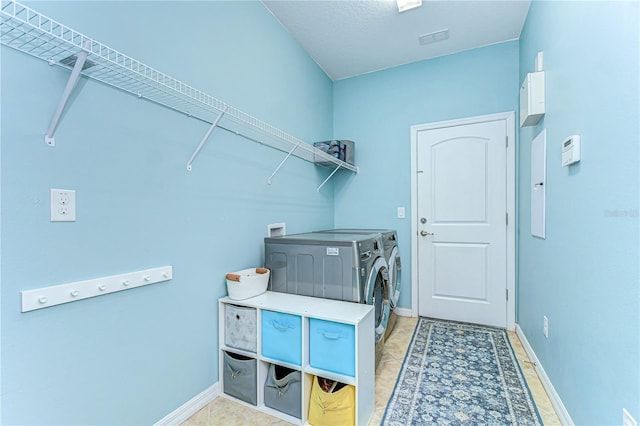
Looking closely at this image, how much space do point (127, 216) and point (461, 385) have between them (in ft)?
6.89

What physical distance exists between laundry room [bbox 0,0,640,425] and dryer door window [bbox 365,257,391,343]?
2cm

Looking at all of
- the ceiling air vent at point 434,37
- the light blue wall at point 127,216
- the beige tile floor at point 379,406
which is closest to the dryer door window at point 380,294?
the beige tile floor at point 379,406

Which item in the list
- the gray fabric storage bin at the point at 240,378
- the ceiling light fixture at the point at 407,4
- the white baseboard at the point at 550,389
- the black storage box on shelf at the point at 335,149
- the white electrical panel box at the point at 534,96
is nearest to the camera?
the white baseboard at the point at 550,389

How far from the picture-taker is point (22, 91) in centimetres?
93

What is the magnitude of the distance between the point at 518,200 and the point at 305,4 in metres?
2.45

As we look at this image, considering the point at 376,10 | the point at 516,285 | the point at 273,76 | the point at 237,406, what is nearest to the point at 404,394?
the point at 237,406

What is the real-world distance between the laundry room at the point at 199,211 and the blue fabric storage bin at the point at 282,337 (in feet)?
0.15

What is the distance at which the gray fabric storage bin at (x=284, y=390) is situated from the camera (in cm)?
147

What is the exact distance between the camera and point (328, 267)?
5.66ft

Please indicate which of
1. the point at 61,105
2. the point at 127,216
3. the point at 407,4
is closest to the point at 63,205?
the point at 127,216

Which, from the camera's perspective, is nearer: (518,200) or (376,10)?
(376,10)

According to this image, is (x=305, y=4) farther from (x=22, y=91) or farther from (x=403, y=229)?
(x=403, y=229)

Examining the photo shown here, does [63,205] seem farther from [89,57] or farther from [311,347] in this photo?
[311,347]

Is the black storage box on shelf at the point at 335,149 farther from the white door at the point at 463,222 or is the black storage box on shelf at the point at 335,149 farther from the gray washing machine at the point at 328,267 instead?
the gray washing machine at the point at 328,267
